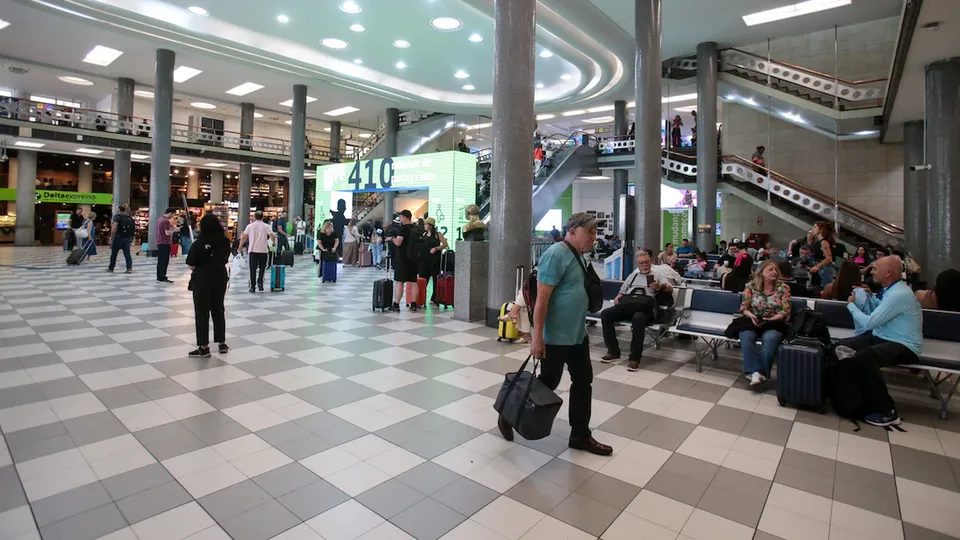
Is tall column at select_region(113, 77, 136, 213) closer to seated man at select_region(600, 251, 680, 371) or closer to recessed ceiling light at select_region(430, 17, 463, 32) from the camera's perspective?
recessed ceiling light at select_region(430, 17, 463, 32)

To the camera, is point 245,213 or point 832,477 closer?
point 832,477

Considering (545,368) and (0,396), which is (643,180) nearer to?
(545,368)

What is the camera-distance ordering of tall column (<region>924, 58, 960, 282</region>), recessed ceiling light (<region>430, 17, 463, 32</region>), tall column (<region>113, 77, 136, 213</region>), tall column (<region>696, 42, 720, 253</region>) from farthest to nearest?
tall column (<region>113, 77, 136, 213</region>) → tall column (<region>696, 42, 720, 253</region>) → recessed ceiling light (<region>430, 17, 463, 32</region>) → tall column (<region>924, 58, 960, 282</region>)

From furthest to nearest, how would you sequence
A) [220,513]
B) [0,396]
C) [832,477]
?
[0,396]
[832,477]
[220,513]

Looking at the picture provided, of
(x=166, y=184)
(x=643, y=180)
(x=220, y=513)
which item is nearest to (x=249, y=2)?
(x=166, y=184)

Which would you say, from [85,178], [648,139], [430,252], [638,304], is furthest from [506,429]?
[85,178]

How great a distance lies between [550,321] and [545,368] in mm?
325

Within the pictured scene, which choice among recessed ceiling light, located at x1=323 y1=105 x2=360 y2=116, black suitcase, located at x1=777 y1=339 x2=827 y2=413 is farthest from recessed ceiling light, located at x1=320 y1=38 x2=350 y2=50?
black suitcase, located at x1=777 y1=339 x2=827 y2=413

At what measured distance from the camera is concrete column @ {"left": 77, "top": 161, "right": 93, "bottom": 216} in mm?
29188

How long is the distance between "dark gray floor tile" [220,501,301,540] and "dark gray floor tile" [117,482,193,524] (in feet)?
1.17

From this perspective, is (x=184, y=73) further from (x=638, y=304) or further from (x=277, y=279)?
(x=638, y=304)

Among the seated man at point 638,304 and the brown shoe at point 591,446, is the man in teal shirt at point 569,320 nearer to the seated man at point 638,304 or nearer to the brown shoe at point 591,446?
the brown shoe at point 591,446

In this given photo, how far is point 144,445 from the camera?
124 inches

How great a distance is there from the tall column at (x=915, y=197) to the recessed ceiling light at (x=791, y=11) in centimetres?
382
